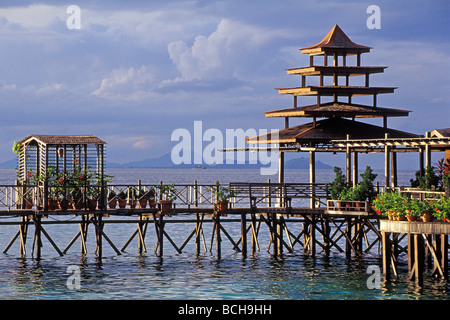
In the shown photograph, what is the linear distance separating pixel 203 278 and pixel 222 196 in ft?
15.4

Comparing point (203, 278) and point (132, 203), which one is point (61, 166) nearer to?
point (132, 203)

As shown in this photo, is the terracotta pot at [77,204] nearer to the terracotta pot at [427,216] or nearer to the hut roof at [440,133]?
the terracotta pot at [427,216]

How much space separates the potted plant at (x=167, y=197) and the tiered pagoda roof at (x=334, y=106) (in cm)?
506

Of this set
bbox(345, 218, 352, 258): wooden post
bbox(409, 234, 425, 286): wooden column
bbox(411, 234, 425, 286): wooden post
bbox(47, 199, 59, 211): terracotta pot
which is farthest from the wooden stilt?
bbox(47, 199, 59, 211): terracotta pot

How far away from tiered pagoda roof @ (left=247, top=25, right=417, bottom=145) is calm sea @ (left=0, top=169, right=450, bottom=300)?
5424 mm

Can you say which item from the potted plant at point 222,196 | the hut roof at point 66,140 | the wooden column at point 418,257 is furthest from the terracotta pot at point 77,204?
the wooden column at point 418,257

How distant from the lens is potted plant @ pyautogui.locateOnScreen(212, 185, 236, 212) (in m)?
36.1

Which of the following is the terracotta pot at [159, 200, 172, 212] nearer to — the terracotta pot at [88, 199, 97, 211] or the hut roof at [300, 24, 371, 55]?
the terracotta pot at [88, 199, 97, 211]

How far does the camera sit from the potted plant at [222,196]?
36062 millimetres

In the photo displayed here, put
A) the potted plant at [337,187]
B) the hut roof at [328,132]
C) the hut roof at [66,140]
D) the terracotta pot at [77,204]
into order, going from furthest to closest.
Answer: the hut roof at [328,132] → the hut roof at [66,140] → the potted plant at [337,187] → the terracotta pot at [77,204]

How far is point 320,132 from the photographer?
37.5 m

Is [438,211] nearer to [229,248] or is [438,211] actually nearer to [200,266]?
[200,266]
